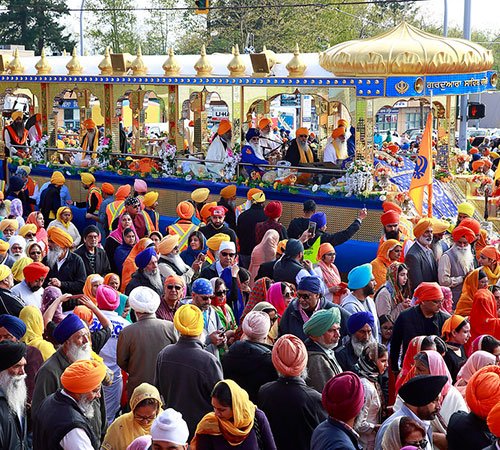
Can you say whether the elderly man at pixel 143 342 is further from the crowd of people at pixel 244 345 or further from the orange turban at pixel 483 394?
the orange turban at pixel 483 394

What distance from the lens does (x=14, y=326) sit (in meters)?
7.48

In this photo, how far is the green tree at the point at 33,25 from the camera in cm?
5697

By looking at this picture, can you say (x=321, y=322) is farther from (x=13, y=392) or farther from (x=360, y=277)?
(x=13, y=392)

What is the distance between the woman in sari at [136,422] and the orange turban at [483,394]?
1848 millimetres

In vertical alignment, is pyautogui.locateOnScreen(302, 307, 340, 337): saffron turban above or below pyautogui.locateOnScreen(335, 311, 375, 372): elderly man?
above

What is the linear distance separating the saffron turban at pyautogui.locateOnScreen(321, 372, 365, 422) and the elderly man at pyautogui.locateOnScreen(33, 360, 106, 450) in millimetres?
1380

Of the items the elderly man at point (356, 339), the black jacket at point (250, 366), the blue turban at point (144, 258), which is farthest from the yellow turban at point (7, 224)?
the elderly man at point (356, 339)

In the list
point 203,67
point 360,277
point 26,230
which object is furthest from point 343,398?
point 203,67

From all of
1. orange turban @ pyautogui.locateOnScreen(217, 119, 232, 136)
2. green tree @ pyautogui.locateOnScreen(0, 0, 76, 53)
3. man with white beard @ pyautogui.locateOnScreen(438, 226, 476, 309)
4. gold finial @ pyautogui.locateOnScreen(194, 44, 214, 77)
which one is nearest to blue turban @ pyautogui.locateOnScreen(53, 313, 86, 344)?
man with white beard @ pyautogui.locateOnScreen(438, 226, 476, 309)

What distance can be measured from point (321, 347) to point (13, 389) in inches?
83.7

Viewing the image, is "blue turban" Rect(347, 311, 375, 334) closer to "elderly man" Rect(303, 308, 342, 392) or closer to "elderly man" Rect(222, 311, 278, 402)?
"elderly man" Rect(303, 308, 342, 392)

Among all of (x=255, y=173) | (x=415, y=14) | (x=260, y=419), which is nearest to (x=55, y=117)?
(x=255, y=173)

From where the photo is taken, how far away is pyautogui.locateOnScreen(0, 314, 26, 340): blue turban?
7484mm

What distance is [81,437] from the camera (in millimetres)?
6137
